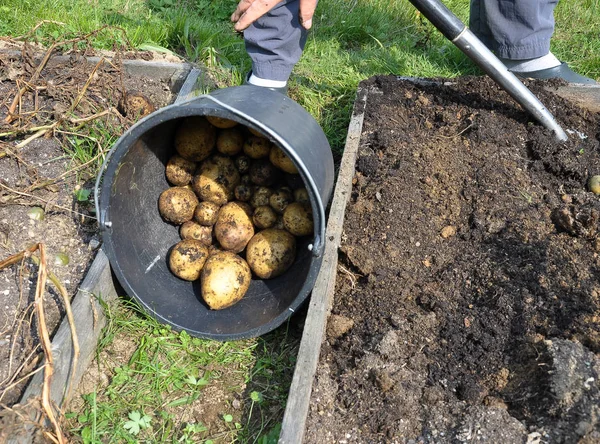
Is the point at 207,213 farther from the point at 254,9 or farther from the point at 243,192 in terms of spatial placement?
the point at 254,9

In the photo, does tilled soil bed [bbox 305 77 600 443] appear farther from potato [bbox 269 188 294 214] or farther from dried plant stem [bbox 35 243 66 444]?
dried plant stem [bbox 35 243 66 444]

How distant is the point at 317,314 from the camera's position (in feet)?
7.22

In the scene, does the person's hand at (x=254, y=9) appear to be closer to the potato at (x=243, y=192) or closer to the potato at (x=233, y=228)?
the potato at (x=243, y=192)

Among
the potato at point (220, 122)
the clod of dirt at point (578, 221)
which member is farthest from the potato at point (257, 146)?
the clod of dirt at point (578, 221)

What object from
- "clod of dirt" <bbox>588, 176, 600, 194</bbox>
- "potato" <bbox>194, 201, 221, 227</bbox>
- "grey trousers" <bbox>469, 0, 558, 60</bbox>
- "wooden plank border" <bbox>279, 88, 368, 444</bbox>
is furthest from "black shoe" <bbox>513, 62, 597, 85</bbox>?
"potato" <bbox>194, 201, 221, 227</bbox>

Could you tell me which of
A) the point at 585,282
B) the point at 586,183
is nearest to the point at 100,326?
the point at 585,282

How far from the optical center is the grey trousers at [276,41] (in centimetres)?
318

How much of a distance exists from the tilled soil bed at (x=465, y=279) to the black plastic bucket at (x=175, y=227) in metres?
0.31

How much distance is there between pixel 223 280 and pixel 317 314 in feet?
1.40

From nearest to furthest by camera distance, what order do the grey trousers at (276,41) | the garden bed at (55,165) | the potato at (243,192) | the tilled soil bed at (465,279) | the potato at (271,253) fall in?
the tilled soil bed at (465,279) < the garden bed at (55,165) < the potato at (271,253) < the potato at (243,192) < the grey trousers at (276,41)

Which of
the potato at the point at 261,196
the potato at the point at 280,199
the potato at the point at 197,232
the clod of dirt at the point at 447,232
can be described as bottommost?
the potato at the point at 197,232

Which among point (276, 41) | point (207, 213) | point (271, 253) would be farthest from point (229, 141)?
point (276, 41)

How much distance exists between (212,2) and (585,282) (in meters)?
3.74

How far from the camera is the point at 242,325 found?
2416mm
